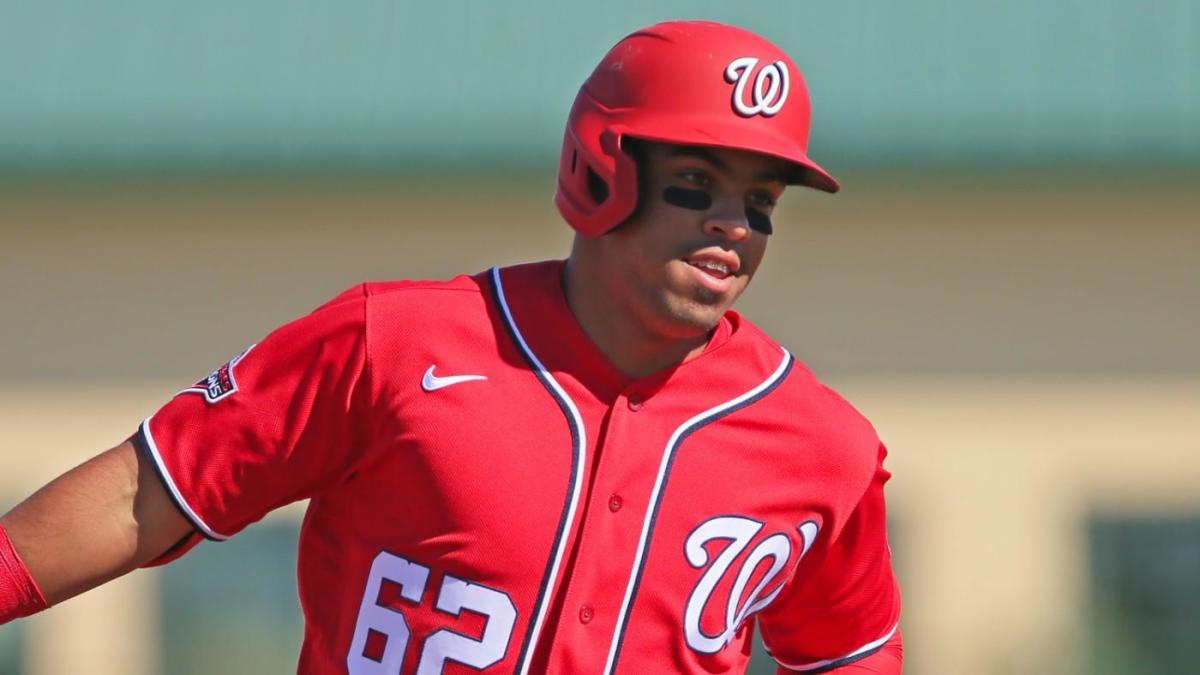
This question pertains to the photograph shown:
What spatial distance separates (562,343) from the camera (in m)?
3.73

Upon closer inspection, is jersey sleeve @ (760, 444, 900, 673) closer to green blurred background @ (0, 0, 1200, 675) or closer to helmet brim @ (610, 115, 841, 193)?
helmet brim @ (610, 115, 841, 193)

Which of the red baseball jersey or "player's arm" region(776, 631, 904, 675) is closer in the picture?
the red baseball jersey

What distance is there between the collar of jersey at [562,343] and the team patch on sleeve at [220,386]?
528 mm

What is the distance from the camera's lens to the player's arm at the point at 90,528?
11.2 ft

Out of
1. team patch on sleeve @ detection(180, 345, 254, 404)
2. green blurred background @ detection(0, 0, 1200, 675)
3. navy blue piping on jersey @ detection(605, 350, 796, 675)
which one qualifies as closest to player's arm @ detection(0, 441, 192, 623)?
team patch on sleeve @ detection(180, 345, 254, 404)

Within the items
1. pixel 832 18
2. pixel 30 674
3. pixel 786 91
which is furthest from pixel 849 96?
pixel 786 91

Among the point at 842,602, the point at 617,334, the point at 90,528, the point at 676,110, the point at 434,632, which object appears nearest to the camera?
the point at 90,528

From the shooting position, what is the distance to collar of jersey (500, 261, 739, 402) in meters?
3.71

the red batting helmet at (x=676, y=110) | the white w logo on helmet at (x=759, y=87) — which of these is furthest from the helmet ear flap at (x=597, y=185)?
the white w logo on helmet at (x=759, y=87)

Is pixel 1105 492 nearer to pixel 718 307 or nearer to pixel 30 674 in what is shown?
pixel 30 674

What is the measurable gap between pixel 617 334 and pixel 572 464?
29 centimetres

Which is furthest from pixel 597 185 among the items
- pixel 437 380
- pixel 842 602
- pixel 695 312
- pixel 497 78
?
pixel 497 78

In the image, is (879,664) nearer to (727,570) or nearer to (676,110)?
(727,570)

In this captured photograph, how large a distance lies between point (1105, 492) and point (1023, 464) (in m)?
A: 0.46
